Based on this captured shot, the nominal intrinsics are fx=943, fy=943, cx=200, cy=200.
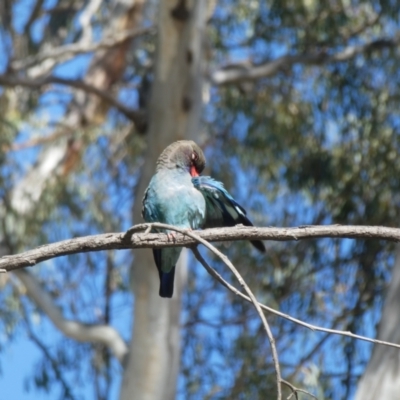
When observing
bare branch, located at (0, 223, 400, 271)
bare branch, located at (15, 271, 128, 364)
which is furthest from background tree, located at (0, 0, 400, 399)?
bare branch, located at (0, 223, 400, 271)

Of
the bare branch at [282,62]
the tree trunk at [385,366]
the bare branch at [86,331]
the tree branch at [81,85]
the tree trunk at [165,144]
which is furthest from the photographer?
the bare branch at [282,62]

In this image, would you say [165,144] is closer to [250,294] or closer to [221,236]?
[221,236]

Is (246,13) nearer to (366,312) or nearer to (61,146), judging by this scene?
(61,146)

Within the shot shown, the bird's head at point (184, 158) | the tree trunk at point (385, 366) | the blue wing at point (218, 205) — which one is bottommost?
the tree trunk at point (385, 366)

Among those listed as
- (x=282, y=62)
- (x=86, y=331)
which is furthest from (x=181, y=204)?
(x=282, y=62)

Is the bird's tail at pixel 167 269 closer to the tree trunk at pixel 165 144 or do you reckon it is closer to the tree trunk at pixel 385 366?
the tree trunk at pixel 385 366

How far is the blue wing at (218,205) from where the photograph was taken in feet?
14.2

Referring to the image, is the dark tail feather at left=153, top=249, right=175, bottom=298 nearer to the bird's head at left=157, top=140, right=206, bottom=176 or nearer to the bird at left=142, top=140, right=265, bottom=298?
the bird at left=142, top=140, right=265, bottom=298

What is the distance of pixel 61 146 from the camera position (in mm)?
10875

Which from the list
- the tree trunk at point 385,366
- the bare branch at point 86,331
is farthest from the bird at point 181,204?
the bare branch at point 86,331

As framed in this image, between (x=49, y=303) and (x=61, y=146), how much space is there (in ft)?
9.12

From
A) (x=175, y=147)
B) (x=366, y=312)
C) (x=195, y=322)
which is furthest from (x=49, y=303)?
(x=175, y=147)

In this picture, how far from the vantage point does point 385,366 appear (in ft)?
20.7

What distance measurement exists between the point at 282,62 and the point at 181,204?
566cm
